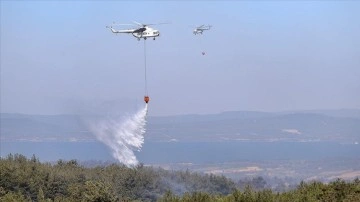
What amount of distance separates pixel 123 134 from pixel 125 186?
25.7 ft

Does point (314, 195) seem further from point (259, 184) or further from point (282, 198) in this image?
point (259, 184)

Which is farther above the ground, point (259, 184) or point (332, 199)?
point (332, 199)

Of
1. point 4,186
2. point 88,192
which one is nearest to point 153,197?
point 4,186

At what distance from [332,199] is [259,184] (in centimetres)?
13190

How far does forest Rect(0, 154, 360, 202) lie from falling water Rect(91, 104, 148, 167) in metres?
2.38

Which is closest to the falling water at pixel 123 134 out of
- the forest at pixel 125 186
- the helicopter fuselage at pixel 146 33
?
the forest at pixel 125 186

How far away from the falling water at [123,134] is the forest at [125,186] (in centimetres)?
238

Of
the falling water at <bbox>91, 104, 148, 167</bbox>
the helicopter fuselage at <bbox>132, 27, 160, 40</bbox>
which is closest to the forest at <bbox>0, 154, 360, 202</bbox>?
the falling water at <bbox>91, 104, 148, 167</bbox>

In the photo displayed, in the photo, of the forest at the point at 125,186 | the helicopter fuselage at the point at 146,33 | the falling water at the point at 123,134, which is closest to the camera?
the forest at the point at 125,186

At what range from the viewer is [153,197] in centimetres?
9119

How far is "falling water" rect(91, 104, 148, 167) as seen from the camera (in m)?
82.2

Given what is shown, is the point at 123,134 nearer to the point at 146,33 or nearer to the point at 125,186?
the point at 125,186

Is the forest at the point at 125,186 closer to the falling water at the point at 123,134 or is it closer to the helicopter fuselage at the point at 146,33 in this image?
the falling water at the point at 123,134

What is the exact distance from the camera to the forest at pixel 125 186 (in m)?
43.7
